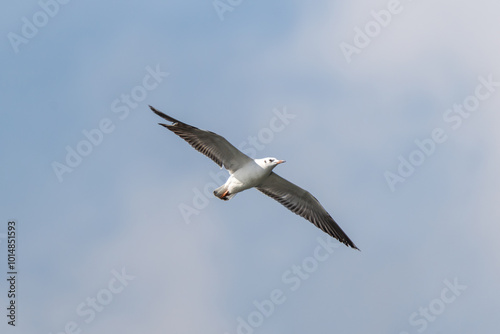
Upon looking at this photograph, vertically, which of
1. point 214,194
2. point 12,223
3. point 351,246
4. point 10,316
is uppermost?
point 351,246

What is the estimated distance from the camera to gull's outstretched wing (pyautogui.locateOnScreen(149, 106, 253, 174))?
28439 millimetres

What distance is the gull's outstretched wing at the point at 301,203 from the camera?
1222 inches

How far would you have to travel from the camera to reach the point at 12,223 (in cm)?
3123

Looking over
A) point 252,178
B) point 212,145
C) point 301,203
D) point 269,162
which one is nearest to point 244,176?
point 252,178

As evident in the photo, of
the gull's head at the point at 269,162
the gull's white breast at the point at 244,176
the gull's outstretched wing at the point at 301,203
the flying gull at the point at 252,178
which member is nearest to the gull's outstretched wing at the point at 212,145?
the flying gull at the point at 252,178

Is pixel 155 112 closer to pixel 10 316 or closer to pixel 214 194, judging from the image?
pixel 214 194

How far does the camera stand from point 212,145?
29188mm

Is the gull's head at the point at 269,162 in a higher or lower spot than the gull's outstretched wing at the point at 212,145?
higher

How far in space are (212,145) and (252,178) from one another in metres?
1.92

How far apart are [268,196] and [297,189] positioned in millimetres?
1239

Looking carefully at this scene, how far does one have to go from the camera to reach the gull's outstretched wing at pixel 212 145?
28.4 metres

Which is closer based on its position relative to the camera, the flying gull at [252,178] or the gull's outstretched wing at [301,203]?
the flying gull at [252,178]

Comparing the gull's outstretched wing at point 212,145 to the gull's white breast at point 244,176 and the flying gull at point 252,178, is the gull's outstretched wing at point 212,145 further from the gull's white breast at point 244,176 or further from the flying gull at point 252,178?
the gull's white breast at point 244,176

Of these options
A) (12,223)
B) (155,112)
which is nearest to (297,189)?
(155,112)
